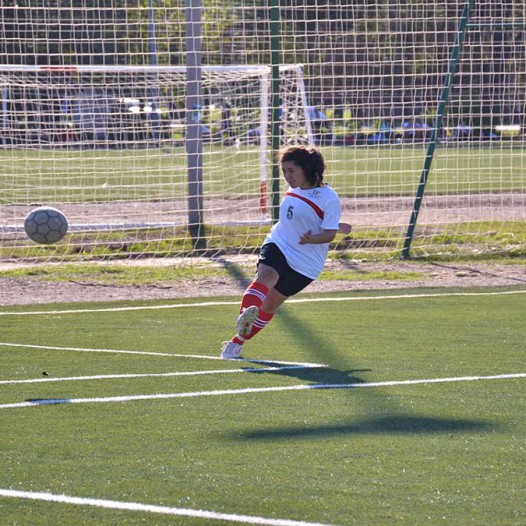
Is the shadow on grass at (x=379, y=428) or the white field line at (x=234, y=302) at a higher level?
the shadow on grass at (x=379, y=428)

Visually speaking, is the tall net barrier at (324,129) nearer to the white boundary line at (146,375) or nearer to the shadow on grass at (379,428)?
the white boundary line at (146,375)

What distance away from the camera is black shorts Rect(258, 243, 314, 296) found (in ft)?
25.0

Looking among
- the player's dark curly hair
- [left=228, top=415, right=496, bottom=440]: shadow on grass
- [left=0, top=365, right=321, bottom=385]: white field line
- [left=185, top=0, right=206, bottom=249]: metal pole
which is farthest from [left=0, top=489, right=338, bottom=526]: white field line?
[left=185, top=0, right=206, bottom=249]: metal pole

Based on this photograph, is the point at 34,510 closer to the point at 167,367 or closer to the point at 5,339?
the point at 167,367

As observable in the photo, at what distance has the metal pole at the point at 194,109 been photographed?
45.6 ft

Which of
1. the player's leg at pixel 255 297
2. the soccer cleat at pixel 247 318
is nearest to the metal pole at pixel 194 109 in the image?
the player's leg at pixel 255 297

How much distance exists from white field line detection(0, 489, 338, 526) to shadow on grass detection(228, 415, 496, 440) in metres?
1.08

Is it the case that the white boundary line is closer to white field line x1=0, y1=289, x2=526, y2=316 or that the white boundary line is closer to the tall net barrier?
white field line x1=0, y1=289, x2=526, y2=316

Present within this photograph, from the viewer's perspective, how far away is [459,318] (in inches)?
359

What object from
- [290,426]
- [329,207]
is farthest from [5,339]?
[290,426]

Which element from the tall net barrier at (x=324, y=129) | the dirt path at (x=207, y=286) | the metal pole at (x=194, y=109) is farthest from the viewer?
the metal pole at (x=194, y=109)

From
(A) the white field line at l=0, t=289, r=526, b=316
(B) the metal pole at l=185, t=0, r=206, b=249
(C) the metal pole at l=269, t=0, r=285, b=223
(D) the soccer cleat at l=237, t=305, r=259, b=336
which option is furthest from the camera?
(B) the metal pole at l=185, t=0, r=206, b=249

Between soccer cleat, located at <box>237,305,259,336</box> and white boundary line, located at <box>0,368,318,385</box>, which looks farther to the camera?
soccer cleat, located at <box>237,305,259,336</box>

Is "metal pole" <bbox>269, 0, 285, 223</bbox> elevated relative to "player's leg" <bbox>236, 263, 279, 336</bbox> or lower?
elevated
